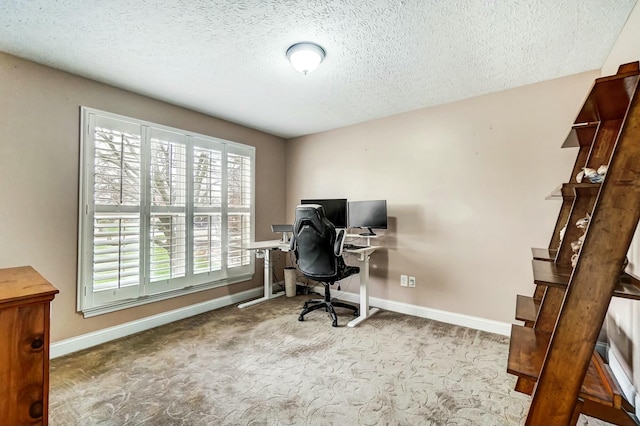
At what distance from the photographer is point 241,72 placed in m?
2.46

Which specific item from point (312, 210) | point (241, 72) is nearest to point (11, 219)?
point (241, 72)

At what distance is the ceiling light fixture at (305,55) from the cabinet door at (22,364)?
199cm

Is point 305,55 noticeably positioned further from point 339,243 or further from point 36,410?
point 36,410

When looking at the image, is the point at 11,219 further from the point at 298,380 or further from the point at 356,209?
the point at 356,209

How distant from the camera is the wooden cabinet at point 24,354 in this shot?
109cm

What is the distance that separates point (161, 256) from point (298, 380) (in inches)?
76.3

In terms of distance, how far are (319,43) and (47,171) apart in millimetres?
2381

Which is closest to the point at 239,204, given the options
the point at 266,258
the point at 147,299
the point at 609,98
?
the point at 266,258

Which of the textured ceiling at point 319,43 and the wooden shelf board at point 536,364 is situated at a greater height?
the textured ceiling at point 319,43

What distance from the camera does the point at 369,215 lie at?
Answer: 3.42 m

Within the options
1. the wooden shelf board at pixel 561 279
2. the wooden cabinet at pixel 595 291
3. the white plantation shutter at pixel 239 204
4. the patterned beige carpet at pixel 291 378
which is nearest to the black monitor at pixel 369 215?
the patterned beige carpet at pixel 291 378

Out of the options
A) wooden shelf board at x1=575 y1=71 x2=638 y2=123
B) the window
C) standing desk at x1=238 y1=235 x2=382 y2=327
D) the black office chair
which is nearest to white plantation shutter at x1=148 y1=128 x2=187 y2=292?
the window

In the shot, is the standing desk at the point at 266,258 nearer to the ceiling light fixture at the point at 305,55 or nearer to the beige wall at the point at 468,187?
the beige wall at the point at 468,187

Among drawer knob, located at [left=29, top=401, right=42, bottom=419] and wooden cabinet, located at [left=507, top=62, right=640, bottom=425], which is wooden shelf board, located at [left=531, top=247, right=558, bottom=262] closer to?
wooden cabinet, located at [left=507, top=62, right=640, bottom=425]
